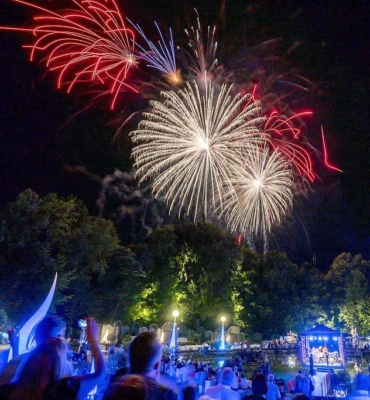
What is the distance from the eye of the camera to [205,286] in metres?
42.2

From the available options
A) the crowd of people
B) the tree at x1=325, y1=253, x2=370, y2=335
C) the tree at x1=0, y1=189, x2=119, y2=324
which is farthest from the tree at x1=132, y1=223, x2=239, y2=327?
the crowd of people

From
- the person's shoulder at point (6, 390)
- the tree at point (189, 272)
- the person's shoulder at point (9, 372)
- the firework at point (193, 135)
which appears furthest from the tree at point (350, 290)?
the person's shoulder at point (6, 390)

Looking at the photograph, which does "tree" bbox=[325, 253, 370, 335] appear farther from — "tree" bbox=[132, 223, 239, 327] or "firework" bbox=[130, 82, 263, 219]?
"firework" bbox=[130, 82, 263, 219]

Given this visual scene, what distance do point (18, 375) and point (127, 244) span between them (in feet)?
144

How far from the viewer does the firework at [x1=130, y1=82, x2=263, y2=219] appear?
2722 cm

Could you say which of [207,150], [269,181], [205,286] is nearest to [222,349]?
[205,286]

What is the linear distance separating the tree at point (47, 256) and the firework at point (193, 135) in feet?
23.3

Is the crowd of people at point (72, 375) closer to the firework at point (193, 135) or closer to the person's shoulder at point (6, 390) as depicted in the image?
the person's shoulder at point (6, 390)

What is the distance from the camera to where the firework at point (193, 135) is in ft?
89.3

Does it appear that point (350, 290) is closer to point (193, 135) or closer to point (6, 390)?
point (193, 135)

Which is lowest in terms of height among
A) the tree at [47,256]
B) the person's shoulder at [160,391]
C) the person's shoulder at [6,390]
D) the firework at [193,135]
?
the person's shoulder at [6,390]

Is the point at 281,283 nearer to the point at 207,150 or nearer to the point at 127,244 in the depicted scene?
the point at 127,244

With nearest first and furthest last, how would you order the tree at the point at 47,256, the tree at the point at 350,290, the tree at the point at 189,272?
the tree at the point at 47,256 < the tree at the point at 189,272 < the tree at the point at 350,290

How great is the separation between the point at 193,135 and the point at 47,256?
12.2m
